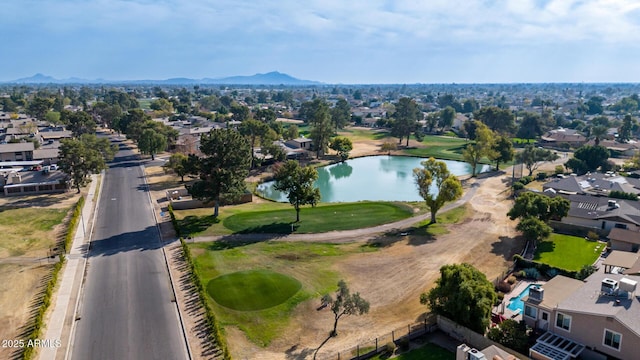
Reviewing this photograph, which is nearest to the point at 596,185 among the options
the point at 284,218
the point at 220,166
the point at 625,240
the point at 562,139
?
the point at 625,240

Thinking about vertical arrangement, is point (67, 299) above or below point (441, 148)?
below

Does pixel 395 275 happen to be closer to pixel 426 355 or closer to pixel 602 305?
pixel 426 355

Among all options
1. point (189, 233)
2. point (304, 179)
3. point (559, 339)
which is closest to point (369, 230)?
point (304, 179)

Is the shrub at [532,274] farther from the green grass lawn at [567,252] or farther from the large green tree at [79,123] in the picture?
the large green tree at [79,123]

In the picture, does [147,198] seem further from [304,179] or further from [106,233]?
[304,179]

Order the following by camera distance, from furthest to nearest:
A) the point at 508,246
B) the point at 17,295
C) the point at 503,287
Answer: the point at 508,246, the point at 503,287, the point at 17,295
